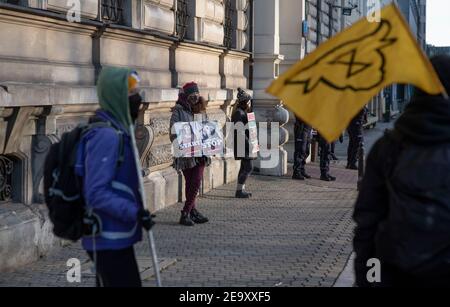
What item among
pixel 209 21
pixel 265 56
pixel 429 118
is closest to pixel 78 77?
pixel 209 21

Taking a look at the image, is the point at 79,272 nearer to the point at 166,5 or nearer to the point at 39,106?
the point at 39,106

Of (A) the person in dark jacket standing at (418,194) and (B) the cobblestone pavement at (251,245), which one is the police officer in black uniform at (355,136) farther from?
(A) the person in dark jacket standing at (418,194)

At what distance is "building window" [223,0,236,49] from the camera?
14891 millimetres

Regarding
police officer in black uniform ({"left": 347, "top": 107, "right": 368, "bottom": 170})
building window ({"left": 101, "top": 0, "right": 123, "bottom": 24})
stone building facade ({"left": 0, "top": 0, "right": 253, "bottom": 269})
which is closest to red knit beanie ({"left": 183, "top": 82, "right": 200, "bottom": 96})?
stone building facade ({"left": 0, "top": 0, "right": 253, "bottom": 269})

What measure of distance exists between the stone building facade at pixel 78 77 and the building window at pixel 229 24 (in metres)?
1.08

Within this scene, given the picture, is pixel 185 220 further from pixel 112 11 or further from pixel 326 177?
pixel 326 177

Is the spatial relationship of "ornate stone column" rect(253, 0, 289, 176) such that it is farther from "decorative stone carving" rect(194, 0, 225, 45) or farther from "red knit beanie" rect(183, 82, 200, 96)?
"red knit beanie" rect(183, 82, 200, 96)

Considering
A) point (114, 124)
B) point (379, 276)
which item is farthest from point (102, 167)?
point (379, 276)

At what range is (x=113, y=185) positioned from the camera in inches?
159

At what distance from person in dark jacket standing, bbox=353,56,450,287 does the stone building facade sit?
4.29 meters

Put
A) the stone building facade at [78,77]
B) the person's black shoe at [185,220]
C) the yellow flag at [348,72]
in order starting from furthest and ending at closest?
the person's black shoe at [185,220] → the stone building facade at [78,77] → the yellow flag at [348,72]

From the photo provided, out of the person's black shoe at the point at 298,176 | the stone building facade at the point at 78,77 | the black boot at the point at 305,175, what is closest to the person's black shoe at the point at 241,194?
the stone building facade at the point at 78,77

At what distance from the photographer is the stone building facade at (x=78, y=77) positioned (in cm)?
715

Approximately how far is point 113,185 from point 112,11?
619 centimetres
